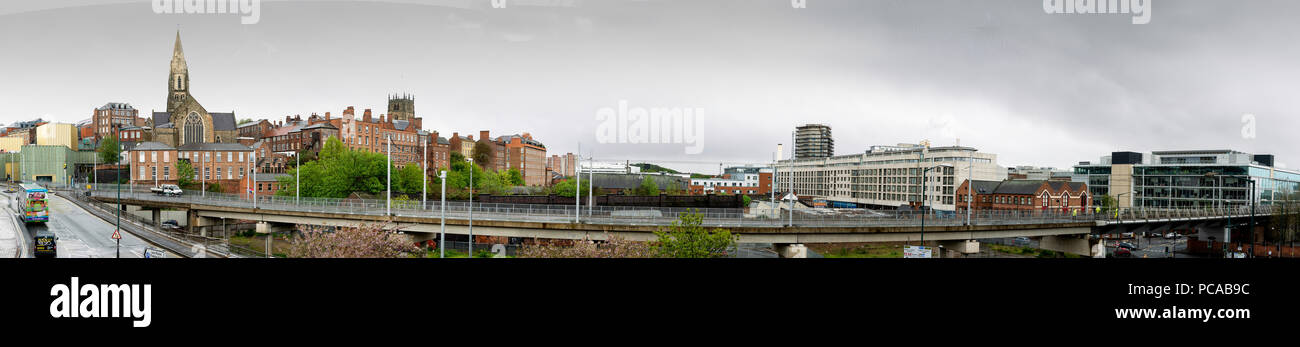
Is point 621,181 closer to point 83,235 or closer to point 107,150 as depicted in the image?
point 107,150

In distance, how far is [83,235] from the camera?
54.4ft

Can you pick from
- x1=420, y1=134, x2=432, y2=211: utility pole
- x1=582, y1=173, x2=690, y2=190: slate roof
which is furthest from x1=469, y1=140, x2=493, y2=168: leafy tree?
x1=420, y1=134, x2=432, y2=211: utility pole

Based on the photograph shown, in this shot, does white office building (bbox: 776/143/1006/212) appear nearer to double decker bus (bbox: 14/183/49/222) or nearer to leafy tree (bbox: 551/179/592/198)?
leafy tree (bbox: 551/179/592/198)

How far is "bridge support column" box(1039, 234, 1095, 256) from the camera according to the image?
2712 centimetres

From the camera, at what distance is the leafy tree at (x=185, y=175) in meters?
40.7

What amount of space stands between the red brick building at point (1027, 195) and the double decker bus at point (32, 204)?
1729 inches

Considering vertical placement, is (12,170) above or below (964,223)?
above

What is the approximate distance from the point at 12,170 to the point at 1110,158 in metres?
60.1

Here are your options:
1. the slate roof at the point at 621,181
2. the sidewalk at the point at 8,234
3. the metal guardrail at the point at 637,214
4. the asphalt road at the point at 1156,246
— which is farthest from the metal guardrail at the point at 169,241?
the slate roof at the point at 621,181

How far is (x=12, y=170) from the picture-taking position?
63.3ft

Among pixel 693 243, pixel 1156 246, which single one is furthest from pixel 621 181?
pixel 693 243

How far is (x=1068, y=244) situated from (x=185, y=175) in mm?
54929
